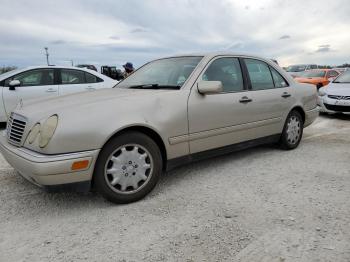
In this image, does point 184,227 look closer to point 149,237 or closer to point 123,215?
point 149,237

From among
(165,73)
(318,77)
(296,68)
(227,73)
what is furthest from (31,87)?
(296,68)

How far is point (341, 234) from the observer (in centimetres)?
265

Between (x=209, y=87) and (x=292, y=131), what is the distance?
2.15 metres

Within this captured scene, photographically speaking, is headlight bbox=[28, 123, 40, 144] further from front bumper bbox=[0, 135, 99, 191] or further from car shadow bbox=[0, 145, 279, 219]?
car shadow bbox=[0, 145, 279, 219]

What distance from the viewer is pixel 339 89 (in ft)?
28.0

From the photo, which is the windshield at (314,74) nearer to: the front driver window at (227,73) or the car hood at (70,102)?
the front driver window at (227,73)

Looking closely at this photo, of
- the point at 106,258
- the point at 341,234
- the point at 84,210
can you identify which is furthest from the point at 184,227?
the point at 341,234

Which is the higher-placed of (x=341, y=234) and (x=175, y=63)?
(x=175, y=63)

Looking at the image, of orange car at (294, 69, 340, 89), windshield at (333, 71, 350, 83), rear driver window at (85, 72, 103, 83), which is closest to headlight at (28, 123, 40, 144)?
rear driver window at (85, 72, 103, 83)

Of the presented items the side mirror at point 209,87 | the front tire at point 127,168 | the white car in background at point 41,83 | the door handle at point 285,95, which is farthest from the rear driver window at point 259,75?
the white car in background at point 41,83

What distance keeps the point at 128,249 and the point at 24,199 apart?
1518 mm

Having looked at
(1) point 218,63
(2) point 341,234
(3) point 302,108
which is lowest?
(2) point 341,234

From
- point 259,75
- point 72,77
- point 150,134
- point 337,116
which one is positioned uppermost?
point 72,77

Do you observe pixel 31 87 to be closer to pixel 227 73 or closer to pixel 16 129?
pixel 16 129
